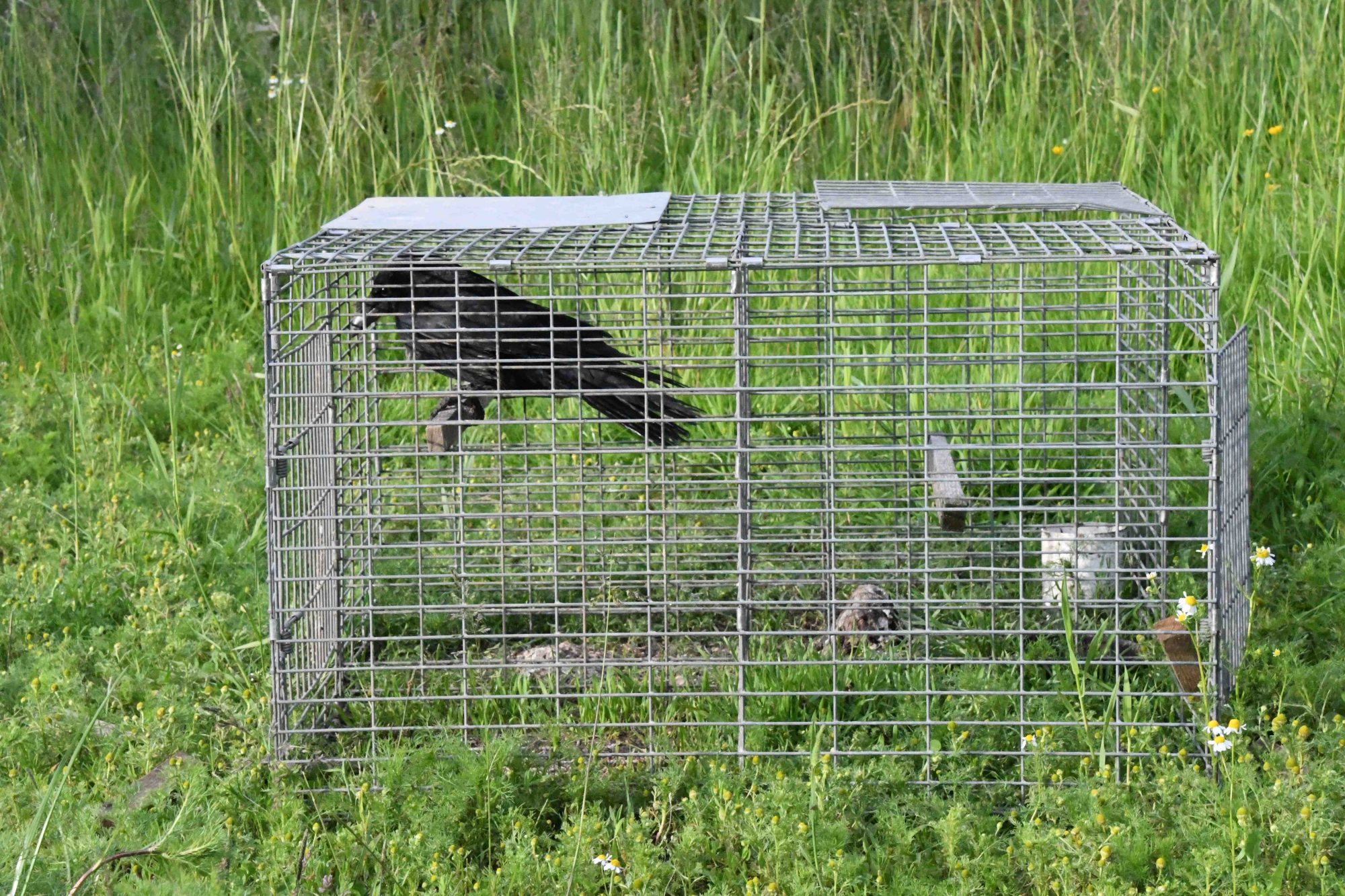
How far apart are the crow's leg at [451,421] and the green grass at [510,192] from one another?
649 mm

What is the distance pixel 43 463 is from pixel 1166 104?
3.98 metres

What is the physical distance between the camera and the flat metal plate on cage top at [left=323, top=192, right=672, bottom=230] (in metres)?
3.01

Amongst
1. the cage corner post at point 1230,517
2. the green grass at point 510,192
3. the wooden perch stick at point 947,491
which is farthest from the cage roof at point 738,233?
the green grass at point 510,192

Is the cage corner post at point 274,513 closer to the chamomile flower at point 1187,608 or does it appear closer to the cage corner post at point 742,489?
the cage corner post at point 742,489

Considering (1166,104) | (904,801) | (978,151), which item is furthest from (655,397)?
(1166,104)

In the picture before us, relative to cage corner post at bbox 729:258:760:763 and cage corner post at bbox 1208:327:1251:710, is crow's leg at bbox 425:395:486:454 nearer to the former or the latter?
cage corner post at bbox 729:258:760:763

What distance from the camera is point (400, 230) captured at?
3020 millimetres

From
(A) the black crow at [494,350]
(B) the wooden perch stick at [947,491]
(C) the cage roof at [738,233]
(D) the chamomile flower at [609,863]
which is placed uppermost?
(C) the cage roof at [738,233]

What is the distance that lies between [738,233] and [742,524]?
66 cm

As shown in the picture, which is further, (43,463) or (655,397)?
(43,463)

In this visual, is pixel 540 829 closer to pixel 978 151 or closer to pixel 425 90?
pixel 978 151

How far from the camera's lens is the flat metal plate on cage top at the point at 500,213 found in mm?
3010

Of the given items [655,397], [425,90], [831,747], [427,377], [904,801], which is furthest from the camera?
[425,90]

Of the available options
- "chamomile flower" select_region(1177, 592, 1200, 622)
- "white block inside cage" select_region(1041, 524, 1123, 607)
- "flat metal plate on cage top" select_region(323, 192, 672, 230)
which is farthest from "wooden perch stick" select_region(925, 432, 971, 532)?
"flat metal plate on cage top" select_region(323, 192, 672, 230)
